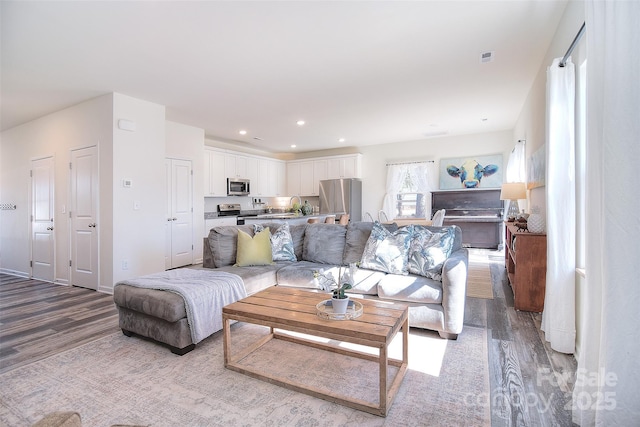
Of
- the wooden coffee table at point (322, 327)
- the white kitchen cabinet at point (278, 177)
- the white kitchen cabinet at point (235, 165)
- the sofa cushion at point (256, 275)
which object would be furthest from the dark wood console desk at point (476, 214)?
the wooden coffee table at point (322, 327)

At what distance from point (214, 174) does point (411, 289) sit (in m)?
5.18

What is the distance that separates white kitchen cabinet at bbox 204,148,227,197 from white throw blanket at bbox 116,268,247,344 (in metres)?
3.72

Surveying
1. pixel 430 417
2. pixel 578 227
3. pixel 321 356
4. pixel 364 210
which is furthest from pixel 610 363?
pixel 364 210

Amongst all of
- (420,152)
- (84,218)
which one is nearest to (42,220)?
(84,218)

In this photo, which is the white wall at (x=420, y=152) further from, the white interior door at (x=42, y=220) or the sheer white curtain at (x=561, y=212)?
the white interior door at (x=42, y=220)

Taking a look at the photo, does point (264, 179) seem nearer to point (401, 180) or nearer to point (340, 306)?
point (401, 180)

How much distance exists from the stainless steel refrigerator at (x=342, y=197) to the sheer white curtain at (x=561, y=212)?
517 cm

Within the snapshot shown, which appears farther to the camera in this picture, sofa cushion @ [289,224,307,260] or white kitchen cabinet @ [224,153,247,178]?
white kitchen cabinet @ [224,153,247,178]

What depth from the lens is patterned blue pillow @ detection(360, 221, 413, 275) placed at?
3025mm

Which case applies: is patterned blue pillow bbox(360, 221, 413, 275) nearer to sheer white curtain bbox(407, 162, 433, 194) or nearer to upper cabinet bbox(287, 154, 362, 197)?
sheer white curtain bbox(407, 162, 433, 194)

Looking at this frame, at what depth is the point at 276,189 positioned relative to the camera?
8.54 meters

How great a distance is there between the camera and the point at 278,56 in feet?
10.4

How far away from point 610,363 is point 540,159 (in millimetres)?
2687

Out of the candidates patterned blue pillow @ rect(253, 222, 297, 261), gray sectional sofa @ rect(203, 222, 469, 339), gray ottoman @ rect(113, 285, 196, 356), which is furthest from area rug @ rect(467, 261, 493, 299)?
gray ottoman @ rect(113, 285, 196, 356)
